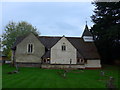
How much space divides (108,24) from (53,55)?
1392 cm

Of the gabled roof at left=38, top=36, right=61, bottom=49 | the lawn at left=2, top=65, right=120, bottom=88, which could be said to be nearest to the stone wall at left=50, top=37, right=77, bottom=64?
the gabled roof at left=38, top=36, right=61, bottom=49

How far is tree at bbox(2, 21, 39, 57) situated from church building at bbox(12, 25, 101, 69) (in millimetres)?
14994

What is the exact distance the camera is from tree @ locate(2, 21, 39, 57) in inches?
2077

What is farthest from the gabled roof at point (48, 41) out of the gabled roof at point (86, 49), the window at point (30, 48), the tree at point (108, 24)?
the tree at point (108, 24)

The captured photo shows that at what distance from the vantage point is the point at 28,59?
37250mm

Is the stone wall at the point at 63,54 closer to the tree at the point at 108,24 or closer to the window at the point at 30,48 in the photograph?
the window at the point at 30,48

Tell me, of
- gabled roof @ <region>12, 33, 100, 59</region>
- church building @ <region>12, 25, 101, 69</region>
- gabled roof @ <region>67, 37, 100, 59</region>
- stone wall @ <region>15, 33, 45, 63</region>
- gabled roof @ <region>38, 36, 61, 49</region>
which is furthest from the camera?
gabled roof @ <region>38, 36, 61, 49</region>

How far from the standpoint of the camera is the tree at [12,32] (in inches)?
2077

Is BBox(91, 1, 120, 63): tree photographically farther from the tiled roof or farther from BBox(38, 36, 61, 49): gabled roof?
BBox(38, 36, 61, 49): gabled roof

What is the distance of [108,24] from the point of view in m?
36.2

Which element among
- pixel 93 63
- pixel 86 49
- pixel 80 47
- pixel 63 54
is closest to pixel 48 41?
pixel 63 54

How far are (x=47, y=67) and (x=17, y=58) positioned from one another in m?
7.62

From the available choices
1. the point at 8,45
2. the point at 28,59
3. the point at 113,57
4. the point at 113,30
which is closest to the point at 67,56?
the point at 28,59

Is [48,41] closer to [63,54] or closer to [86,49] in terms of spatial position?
[63,54]
